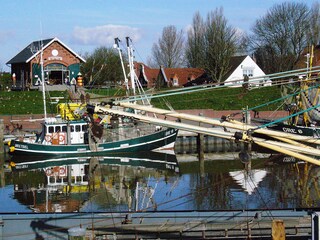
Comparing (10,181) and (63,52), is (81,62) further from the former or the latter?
(10,181)

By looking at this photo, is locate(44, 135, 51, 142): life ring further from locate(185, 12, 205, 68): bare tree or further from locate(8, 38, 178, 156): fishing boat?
locate(185, 12, 205, 68): bare tree

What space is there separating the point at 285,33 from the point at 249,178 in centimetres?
5453

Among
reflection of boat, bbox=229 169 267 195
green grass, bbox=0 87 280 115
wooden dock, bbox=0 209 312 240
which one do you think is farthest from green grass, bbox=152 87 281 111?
wooden dock, bbox=0 209 312 240

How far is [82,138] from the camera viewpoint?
4691 centimetres

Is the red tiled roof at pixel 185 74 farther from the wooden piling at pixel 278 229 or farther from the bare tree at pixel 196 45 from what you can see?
the wooden piling at pixel 278 229

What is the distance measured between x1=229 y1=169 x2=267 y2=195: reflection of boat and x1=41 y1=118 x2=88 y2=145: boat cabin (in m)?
13.2

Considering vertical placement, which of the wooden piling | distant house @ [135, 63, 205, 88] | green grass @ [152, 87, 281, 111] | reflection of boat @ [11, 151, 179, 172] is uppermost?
distant house @ [135, 63, 205, 88]

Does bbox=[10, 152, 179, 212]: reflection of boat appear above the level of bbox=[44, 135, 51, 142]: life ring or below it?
below

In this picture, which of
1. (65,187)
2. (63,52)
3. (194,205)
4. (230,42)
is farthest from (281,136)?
(230,42)

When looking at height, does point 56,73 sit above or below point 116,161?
above

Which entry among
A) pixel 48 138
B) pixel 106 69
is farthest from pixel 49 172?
pixel 106 69

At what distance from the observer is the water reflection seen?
27.4 metres

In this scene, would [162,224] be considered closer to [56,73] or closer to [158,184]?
[158,184]

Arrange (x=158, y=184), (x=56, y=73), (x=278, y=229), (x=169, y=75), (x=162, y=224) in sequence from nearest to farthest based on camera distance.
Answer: (x=278, y=229) < (x=162, y=224) < (x=158, y=184) < (x=56, y=73) < (x=169, y=75)
